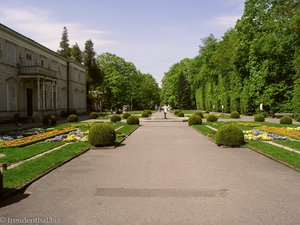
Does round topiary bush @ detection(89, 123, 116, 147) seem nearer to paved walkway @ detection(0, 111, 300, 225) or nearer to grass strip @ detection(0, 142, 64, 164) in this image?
grass strip @ detection(0, 142, 64, 164)

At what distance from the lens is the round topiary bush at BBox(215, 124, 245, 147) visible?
1595cm

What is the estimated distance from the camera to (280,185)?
8.62 metres

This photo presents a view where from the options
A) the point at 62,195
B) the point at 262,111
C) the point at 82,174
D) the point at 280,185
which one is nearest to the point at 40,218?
the point at 62,195

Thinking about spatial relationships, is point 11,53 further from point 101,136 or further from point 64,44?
point 64,44

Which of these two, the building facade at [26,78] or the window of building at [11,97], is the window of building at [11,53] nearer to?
the building facade at [26,78]

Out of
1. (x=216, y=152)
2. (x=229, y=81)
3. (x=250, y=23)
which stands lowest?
(x=216, y=152)

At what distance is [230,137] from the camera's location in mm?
15992

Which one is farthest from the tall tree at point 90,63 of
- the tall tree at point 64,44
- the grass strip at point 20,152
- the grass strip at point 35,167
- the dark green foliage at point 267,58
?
the grass strip at point 35,167

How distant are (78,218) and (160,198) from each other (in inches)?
80.4

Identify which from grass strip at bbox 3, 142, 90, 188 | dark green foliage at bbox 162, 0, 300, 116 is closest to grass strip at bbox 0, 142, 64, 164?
grass strip at bbox 3, 142, 90, 188

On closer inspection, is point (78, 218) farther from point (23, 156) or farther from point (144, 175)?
point (23, 156)

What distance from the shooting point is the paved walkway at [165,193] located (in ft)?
20.3

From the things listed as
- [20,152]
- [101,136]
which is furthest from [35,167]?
[101,136]

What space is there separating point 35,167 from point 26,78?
30466 millimetres
